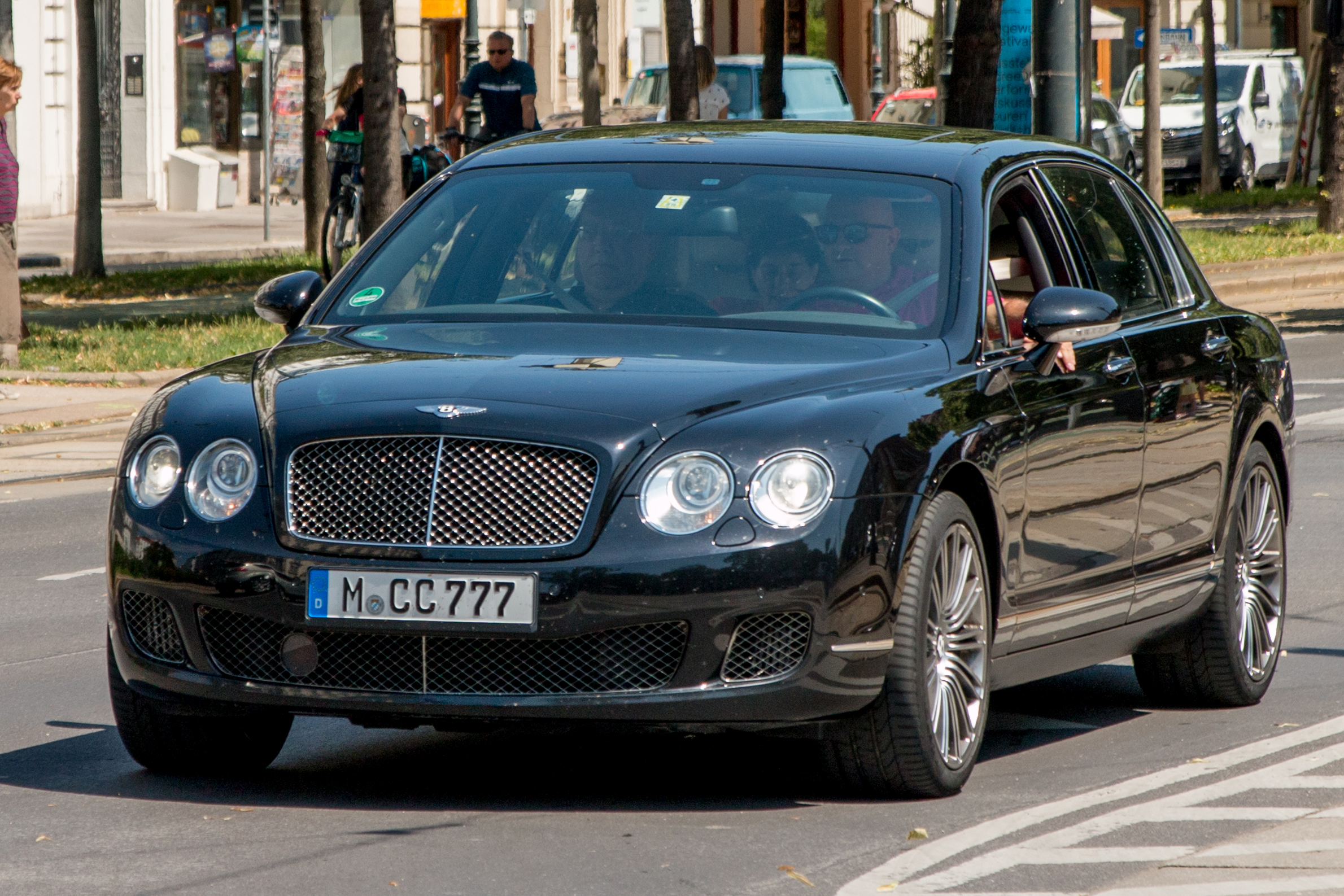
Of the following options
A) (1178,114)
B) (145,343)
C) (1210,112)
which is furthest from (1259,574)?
→ (1178,114)

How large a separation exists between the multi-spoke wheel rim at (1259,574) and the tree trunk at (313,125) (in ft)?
50.9

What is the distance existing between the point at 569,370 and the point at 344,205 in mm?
14517

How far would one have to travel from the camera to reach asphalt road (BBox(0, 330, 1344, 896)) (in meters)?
4.75

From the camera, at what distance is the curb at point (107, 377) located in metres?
15.0

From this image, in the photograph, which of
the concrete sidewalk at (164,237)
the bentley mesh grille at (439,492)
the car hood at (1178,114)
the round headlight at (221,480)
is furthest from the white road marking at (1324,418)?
the car hood at (1178,114)

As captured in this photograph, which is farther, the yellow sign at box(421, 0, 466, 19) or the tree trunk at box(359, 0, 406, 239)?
the yellow sign at box(421, 0, 466, 19)

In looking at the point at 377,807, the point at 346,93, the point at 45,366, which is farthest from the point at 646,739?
the point at 346,93

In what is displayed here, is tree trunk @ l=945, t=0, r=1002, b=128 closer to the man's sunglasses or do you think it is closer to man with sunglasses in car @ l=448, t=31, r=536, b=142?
man with sunglasses in car @ l=448, t=31, r=536, b=142

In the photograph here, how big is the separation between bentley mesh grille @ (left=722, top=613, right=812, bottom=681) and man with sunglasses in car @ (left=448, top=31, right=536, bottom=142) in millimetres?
15782

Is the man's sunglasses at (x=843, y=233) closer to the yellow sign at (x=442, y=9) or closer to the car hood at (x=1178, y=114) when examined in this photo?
the car hood at (x=1178, y=114)

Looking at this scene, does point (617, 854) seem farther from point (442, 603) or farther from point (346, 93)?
point (346, 93)

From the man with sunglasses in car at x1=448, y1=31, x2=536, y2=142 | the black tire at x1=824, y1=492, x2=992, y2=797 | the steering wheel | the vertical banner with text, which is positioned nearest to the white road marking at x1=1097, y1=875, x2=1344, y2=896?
the black tire at x1=824, y1=492, x2=992, y2=797

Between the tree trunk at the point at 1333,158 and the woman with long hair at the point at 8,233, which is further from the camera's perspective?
the tree trunk at the point at 1333,158

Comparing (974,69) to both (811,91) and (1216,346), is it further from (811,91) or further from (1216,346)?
(1216,346)
